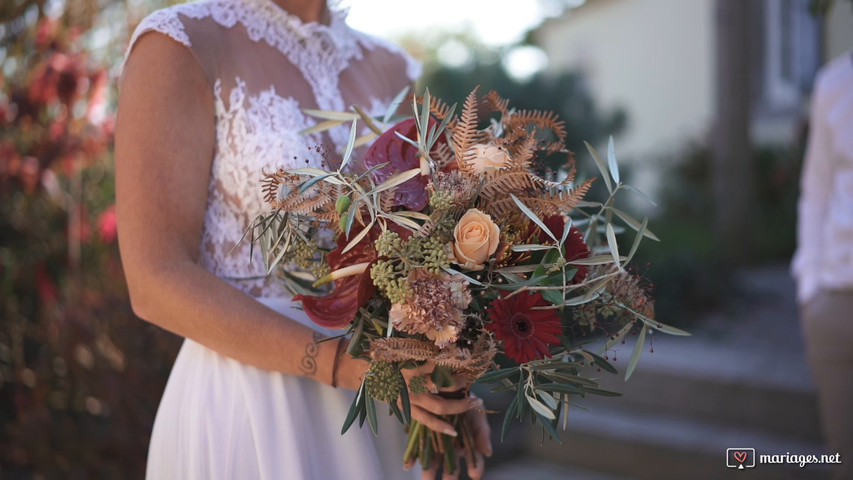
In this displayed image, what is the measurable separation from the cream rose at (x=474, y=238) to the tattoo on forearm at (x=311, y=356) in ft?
1.55

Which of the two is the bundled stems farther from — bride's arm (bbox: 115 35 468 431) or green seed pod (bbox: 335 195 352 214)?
green seed pod (bbox: 335 195 352 214)

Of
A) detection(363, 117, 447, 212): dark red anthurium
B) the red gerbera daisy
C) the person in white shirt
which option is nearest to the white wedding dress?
detection(363, 117, 447, 212): dark red anthurium

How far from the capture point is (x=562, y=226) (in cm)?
152

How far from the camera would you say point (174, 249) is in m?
1.72

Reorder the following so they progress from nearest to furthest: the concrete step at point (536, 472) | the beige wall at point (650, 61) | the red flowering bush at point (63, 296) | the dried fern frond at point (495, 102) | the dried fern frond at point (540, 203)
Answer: the dried fern frond at point (540, 203), the dried fern frond at point (495, 102), the red flowering bush at point (63, 296), the concrete step at point (536, 472), the beige wall at point (650, 61)

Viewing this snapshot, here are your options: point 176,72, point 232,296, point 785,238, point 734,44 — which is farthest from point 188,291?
point 785,238

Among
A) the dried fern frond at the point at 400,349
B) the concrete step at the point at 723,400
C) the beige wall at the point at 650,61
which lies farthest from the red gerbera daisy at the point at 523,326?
the beige wall at the point at 650,61

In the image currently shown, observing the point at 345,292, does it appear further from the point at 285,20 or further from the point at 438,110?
the point at 285,20

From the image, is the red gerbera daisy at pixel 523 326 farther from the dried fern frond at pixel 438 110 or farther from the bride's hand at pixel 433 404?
the dried fern frond at pixel 438 110

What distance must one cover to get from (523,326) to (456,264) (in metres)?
0.18

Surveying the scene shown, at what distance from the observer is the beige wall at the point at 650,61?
14125 millimetres

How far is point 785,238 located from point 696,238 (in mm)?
1203
